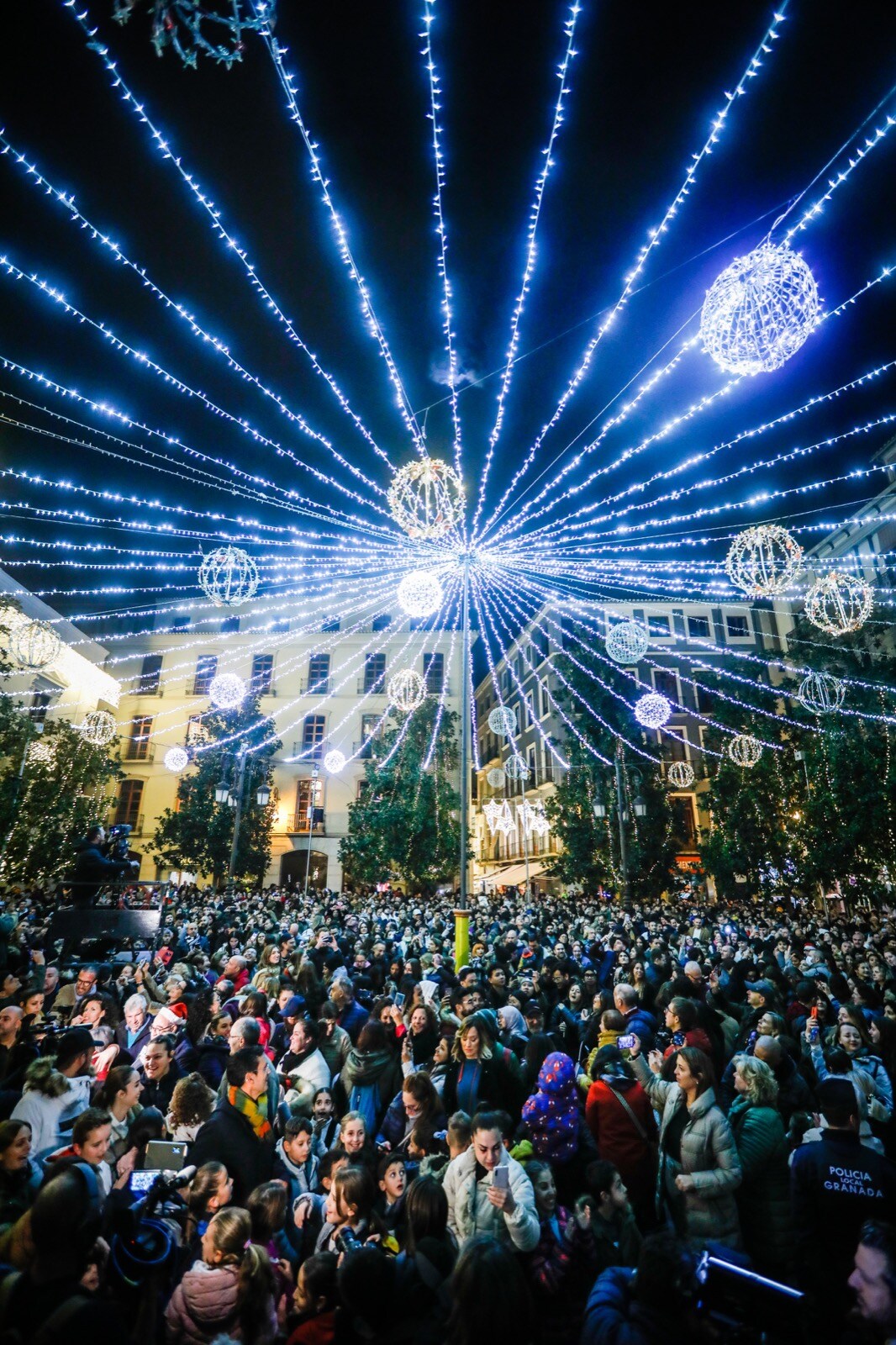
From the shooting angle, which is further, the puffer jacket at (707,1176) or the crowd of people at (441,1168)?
the puffer jacket at (707,1176)

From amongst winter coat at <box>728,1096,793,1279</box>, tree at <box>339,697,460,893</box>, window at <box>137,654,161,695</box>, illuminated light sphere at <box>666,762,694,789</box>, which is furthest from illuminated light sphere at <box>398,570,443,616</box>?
window at <box>137,654,161,695</box>

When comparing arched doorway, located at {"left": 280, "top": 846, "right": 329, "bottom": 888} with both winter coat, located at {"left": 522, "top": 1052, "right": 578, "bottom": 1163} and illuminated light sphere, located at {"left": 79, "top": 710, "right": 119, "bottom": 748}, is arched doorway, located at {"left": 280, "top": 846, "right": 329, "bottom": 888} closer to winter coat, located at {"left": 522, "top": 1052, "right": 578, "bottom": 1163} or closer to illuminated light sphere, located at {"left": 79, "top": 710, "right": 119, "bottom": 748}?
illuminated light sphere, located at {"left": 79, "top": 710, "right": 119, "bottom": 748}

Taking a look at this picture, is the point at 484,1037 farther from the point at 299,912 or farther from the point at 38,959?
the point at 299,912

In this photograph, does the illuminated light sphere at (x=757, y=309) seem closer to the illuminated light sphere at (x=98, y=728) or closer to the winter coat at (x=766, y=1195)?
the winter coat at (x=766, y=1195)

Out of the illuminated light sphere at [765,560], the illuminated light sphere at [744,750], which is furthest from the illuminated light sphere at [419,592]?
the illuminated light sphere at [744,750]

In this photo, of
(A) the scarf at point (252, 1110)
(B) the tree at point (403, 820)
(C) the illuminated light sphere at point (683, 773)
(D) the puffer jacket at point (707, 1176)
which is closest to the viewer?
(D) the puffer jacket at point (707, 1176)

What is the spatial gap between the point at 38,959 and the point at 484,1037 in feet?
19.9

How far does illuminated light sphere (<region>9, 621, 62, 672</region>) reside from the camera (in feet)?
39.8

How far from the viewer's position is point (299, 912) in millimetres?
17734

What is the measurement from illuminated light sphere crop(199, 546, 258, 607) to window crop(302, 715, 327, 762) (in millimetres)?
25051

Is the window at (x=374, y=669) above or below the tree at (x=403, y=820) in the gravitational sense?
above

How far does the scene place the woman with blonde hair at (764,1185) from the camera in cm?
357

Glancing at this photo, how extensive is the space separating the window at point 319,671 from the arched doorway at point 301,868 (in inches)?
328

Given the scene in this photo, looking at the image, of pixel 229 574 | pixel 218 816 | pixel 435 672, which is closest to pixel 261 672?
pixel 218 816
